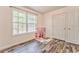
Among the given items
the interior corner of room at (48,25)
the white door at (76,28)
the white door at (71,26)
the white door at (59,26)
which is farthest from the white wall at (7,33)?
the white door at (76,28)

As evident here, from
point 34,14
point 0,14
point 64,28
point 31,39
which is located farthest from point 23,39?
point 64,28

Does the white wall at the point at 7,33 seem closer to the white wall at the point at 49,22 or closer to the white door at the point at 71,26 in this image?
the white wall at the point at 49,22

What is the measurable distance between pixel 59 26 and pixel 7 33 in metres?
1.20

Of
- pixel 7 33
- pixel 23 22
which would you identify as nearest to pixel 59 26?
pixel 23 22

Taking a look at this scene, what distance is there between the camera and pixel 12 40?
1673 mm

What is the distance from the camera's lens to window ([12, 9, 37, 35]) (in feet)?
4.95

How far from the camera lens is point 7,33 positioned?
5.97 feet

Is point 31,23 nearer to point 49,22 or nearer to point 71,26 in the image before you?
point 49,22

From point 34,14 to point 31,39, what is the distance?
0.52 m

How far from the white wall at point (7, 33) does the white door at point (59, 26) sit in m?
0.34

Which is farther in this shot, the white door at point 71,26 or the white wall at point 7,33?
the white door at point 71,26

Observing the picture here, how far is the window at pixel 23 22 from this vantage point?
1509mm
